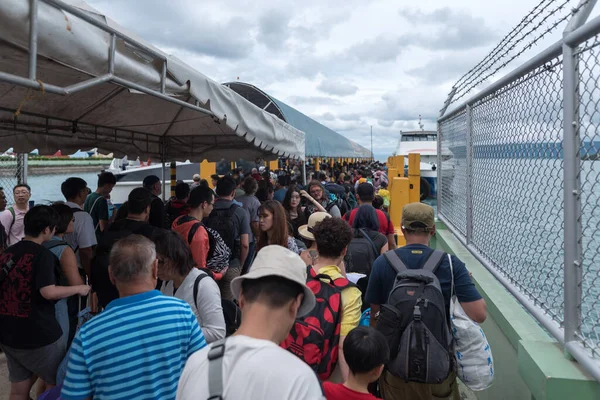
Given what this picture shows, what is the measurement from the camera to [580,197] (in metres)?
1.98

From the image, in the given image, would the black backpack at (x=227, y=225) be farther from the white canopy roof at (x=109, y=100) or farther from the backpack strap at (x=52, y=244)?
the backpack strap at (x=52, y=244)

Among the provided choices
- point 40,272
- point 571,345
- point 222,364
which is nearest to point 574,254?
point 571,345

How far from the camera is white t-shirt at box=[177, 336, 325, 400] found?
106 cm

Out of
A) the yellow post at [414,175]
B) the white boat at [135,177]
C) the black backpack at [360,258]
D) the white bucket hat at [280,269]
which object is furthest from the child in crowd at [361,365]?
the white boat at [135,177]

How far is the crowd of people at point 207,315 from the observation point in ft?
3.87

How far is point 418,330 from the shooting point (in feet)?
6.84

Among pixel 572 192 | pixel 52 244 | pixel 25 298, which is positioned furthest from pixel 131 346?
pixel 572 192

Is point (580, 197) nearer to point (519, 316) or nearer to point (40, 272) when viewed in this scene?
point (519, 316)

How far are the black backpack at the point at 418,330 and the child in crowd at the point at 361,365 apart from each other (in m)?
0.26

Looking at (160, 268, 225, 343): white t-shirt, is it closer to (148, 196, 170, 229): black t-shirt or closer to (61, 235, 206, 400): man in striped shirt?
(61, 235, 206, 400): man in striped shirt

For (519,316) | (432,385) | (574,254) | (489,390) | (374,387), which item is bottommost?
(489,390)

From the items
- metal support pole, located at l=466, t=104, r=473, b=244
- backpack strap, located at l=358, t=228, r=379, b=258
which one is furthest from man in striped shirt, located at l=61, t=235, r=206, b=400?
metal support pole, located at l=466, t=104, r=473, b=244

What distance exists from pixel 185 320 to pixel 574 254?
1824 mm

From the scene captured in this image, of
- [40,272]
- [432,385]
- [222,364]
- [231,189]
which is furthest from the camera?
[231,189]
